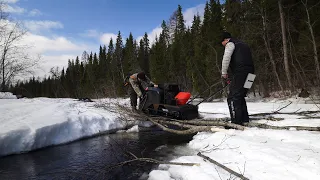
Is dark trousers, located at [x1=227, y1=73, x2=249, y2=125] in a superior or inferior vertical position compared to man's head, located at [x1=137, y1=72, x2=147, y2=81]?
inferior

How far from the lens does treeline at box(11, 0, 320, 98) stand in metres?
13.3

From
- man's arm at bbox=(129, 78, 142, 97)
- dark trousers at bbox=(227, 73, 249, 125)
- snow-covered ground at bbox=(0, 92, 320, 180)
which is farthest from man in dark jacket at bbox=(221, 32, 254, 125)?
man's arm at bbox=(129, 78, 142, 97)

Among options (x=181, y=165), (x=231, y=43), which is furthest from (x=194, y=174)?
(x=231, y=43)

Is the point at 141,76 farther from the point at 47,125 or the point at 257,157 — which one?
the point at 257,157

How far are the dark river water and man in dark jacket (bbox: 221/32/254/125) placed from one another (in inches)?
49.7

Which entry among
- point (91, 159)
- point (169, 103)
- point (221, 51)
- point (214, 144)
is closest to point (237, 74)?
point (214, 144)

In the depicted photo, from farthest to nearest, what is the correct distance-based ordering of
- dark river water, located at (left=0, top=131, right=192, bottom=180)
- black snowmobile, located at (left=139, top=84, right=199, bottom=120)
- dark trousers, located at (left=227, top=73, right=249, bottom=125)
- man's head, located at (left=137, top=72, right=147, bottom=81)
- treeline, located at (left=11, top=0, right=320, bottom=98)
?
1. treeline, located at (left=11, top=0, right=320, bottom=98)
2. man's head, located at (left=137, top=72, right=147, bottom=81)
3. black snowmobile, located at (left=139, top=84, right=199, bottom=120)
4. dark trousers, located at (left=227, top=73, right=249, bottom=125)
5. dark river water, located at (left=0, top=131, right=192, bottom=180)

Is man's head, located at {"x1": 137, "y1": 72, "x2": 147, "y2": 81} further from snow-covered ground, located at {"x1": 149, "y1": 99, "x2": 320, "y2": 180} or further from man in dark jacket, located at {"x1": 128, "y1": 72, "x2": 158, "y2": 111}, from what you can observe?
snow-covered ground, located at {"x1": 149, "y1": 99, "x2": 320, "y2": 180}

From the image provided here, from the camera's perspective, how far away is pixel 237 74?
4750 millimetres

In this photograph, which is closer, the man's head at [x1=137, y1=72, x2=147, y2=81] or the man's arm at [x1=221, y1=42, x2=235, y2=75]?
the man's arm at [x1=221, y1=42, x2=235, y2=75]

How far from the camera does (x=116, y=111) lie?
735 centimetres

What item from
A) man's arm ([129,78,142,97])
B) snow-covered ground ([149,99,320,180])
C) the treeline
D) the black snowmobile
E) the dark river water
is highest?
the treeline

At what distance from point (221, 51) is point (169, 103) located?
16.7 metres

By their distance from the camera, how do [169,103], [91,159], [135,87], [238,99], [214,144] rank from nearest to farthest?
1. [214,144]
2. [91,159]
3. [238,99]
4. [169,103]
5. [135,87]
